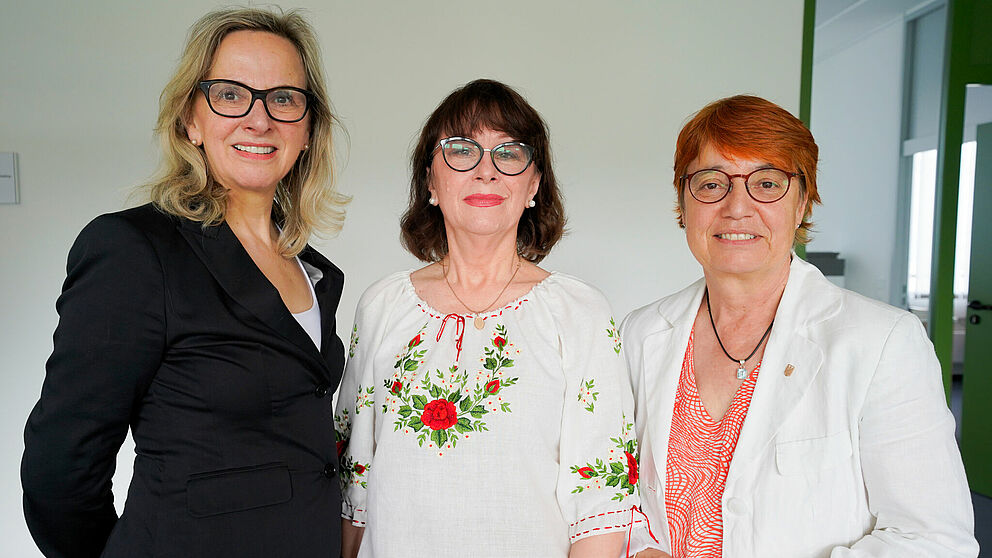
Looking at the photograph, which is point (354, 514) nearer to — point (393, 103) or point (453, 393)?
point (453, 393)

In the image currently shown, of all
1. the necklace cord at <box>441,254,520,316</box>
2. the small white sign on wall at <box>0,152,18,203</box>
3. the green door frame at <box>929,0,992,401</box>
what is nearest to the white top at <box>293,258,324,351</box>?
the necklace cord at <box>441,254,520,316</box>

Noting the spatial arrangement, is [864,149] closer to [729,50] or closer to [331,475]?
[729,50]

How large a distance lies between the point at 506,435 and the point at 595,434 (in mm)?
211

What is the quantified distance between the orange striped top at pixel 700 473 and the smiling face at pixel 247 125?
4.03 ft

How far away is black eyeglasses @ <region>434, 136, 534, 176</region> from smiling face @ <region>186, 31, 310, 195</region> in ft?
1.31

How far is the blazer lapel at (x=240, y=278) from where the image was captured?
1454 millimetres

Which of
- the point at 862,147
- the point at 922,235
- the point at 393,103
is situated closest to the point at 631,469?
the point at 393,103

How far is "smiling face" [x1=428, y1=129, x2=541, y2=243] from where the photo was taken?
166 centimetres

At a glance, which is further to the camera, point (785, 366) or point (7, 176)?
point (7, 176)

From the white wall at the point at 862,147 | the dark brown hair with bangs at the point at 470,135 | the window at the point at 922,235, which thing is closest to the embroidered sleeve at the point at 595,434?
the dark brown hair with bangs at the point at 470,135

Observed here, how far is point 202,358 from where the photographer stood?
1391mm

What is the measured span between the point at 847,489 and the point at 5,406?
3826mm

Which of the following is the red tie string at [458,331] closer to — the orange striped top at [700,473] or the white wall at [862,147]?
the orange striped top at [700,473]

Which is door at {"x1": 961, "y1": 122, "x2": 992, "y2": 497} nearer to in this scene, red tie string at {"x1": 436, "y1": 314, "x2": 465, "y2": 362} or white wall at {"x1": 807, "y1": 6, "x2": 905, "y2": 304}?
white wall at {"x1": 807, "y1": 6, "x2": 905, "y2": 304}
